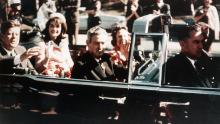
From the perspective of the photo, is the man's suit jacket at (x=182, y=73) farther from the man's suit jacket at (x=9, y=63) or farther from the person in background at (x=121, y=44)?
the man's suit jacket at (x=9, y=63)

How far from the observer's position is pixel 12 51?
4.94m

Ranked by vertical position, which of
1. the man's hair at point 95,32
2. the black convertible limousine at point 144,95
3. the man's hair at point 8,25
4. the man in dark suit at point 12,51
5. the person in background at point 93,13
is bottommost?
the black convertible limousine at point 144,95

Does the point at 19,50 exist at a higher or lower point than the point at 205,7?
lower

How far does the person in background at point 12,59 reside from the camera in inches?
189

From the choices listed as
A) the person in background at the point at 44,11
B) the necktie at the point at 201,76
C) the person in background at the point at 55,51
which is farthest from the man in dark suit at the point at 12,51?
the necktie at the point at 201,76

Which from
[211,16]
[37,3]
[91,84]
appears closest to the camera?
[211,16]

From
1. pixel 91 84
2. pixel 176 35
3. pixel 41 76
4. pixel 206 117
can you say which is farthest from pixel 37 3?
pixel 206 117

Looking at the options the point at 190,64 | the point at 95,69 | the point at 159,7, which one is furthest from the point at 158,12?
the point at 95,69

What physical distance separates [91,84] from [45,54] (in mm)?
769

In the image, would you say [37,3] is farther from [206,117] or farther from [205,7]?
[206,117]

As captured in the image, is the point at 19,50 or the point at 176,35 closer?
the point at 176,35

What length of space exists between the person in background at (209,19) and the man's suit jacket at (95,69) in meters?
1.03

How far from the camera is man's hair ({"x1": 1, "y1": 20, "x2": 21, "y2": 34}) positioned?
4.89m

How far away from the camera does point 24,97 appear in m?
4.75
